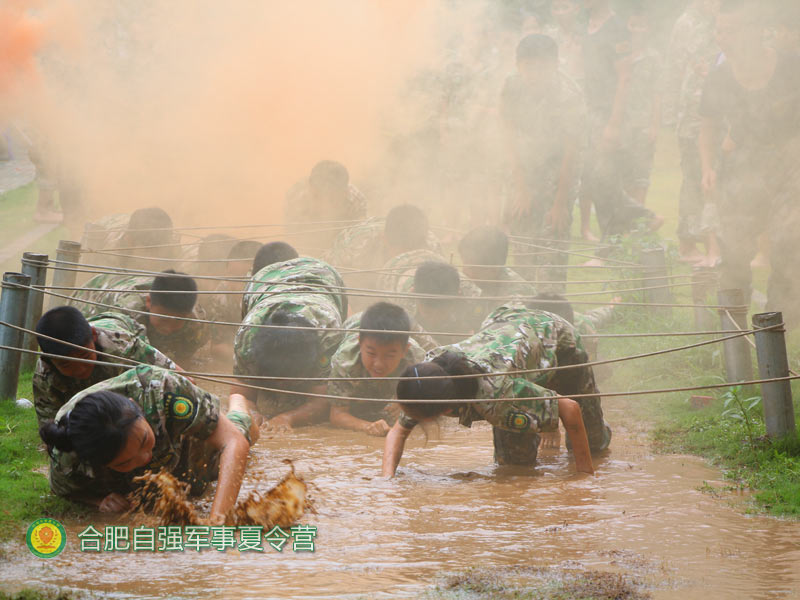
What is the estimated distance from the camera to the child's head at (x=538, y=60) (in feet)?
31.5

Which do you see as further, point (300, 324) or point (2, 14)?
point (2, 14)

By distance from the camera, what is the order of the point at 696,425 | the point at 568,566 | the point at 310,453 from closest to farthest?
the point at 568,566 < the point at 310,453 < the point at 696,425

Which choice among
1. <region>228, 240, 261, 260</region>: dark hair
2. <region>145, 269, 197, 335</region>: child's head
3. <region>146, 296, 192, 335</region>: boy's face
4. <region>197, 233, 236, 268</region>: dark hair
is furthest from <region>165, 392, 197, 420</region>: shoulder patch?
<region>197, 233, 236, 268</region>: dark hair

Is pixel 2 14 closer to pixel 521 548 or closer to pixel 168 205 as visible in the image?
pixel 168 205

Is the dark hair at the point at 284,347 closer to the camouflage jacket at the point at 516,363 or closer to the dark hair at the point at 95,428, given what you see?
the camouflage jacket at the point at 516,363

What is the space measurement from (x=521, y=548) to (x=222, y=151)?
39.9 ft

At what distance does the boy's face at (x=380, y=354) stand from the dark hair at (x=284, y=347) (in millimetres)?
592

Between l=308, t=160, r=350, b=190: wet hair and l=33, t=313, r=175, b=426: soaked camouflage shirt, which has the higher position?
l=308, t=160, r=350, b=190: wet hair

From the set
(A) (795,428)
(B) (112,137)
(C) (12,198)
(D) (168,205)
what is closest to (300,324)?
(A) (795,428)

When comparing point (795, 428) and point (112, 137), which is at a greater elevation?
point (112, 137)

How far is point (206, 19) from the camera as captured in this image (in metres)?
15.4

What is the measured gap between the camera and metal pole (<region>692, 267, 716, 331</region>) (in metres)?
7.53

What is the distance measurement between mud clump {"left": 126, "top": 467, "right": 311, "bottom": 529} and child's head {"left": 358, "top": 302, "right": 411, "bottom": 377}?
1474 mm

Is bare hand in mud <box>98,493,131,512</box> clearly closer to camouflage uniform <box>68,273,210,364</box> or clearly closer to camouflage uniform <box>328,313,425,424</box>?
camouflage uniform <box>328,313,425,424</box>
